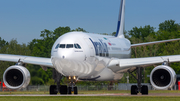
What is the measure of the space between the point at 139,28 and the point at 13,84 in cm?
7079

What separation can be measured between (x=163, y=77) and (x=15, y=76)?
951 cm

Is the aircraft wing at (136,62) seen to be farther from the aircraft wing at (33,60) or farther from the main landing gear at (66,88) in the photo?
the aircraft wing at (33,60)

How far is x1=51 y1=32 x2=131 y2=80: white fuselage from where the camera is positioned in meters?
22.5

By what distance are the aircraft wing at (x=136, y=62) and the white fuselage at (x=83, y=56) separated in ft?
1.44

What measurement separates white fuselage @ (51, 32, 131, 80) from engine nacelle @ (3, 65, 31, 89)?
8.38 feet

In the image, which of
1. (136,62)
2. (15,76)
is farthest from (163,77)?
(15,76)

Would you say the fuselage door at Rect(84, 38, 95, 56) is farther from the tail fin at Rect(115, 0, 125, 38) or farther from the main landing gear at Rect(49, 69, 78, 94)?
the tail fin at Rect(115, 0, 125, 38)

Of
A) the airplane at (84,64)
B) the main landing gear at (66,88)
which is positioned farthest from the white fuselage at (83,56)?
the main landing gear at (66,88)

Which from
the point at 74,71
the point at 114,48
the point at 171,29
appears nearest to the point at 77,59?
the point at 74,71

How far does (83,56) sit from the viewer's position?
76.4ft

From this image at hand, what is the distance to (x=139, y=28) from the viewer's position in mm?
93062

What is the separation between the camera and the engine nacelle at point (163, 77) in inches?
912

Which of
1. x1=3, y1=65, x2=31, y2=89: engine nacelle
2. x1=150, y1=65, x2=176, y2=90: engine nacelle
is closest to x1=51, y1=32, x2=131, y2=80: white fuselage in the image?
x1=3, y1=65, x2=31, y2=89: engine nacelle

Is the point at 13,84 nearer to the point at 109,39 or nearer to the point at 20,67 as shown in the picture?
the point at 20,67
